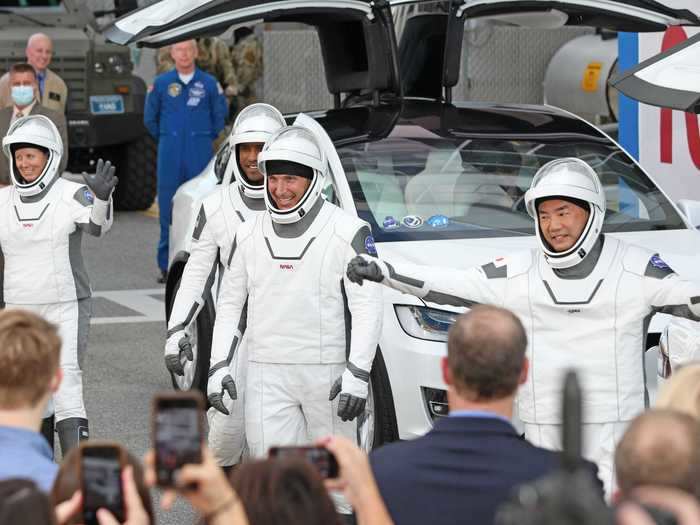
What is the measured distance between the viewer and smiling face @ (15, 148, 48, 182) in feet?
24.4

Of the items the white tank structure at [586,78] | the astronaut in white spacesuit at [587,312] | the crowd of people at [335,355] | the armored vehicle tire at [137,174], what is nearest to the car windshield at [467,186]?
the crowd of people at [335,355]

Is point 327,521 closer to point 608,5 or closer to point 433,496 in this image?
point 433,496

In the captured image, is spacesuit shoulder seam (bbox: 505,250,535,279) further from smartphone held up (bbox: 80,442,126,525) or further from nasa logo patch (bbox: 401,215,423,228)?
smartphone held up (bbox: 80,442,126,525)

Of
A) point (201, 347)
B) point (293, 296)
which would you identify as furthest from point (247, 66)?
point (293, 296)

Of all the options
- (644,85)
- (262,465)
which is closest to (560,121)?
(644,85)

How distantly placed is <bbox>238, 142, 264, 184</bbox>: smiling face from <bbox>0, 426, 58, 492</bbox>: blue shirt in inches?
146

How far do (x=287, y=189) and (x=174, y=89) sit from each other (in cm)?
724

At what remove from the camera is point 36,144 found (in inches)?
292

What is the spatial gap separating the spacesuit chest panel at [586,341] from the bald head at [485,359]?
180 cm

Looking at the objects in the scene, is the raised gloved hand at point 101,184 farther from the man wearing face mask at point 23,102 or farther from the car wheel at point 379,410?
the man wearing face mask at point 23,102

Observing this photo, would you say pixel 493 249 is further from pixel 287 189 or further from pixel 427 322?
pixel 287 189

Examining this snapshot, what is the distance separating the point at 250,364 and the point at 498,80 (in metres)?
14.8

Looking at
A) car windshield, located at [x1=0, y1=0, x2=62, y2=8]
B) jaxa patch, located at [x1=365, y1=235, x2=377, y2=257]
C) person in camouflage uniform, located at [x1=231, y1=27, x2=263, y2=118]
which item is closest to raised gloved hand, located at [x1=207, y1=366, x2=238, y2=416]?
jaxa patch, located at [x1=365, y1=235, x2=377, y2=257]

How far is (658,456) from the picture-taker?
3.13 meters
